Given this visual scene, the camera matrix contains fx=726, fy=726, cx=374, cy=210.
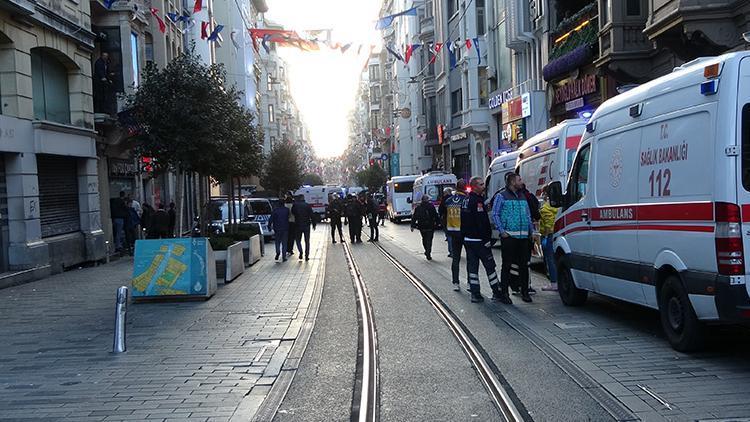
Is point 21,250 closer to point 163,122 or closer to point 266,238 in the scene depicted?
point 163,122

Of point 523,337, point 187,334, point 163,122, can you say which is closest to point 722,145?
point 523,337

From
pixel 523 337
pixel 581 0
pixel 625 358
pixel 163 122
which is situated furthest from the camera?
pixel 581 0

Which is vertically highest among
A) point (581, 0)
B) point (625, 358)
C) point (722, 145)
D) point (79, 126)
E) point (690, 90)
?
point (581, 0)

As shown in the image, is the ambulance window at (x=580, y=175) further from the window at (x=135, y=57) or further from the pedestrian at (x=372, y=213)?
the window at (x=135, y=57)

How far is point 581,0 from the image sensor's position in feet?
82.2

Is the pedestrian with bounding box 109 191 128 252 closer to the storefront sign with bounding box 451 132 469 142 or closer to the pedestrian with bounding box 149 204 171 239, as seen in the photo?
the pedestrian with bounding box 149 204 171 239

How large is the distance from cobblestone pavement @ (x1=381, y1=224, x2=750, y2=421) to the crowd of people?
12328 millimetres

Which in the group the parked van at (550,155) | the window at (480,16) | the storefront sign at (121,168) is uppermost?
the window at (480,16)

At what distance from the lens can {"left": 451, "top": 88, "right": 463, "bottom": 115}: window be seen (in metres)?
43.7

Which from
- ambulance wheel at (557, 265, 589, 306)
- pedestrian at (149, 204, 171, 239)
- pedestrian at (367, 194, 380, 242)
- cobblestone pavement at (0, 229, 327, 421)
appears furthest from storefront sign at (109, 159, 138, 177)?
ambulance wheel at (557, 265, 589, 306)

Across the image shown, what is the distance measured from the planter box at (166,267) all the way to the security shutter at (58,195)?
7094mm

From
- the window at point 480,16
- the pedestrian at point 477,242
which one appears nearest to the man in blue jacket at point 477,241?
the pedestrian at point 477,242

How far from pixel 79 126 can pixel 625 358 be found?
1662cm

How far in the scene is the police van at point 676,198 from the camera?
612cm
